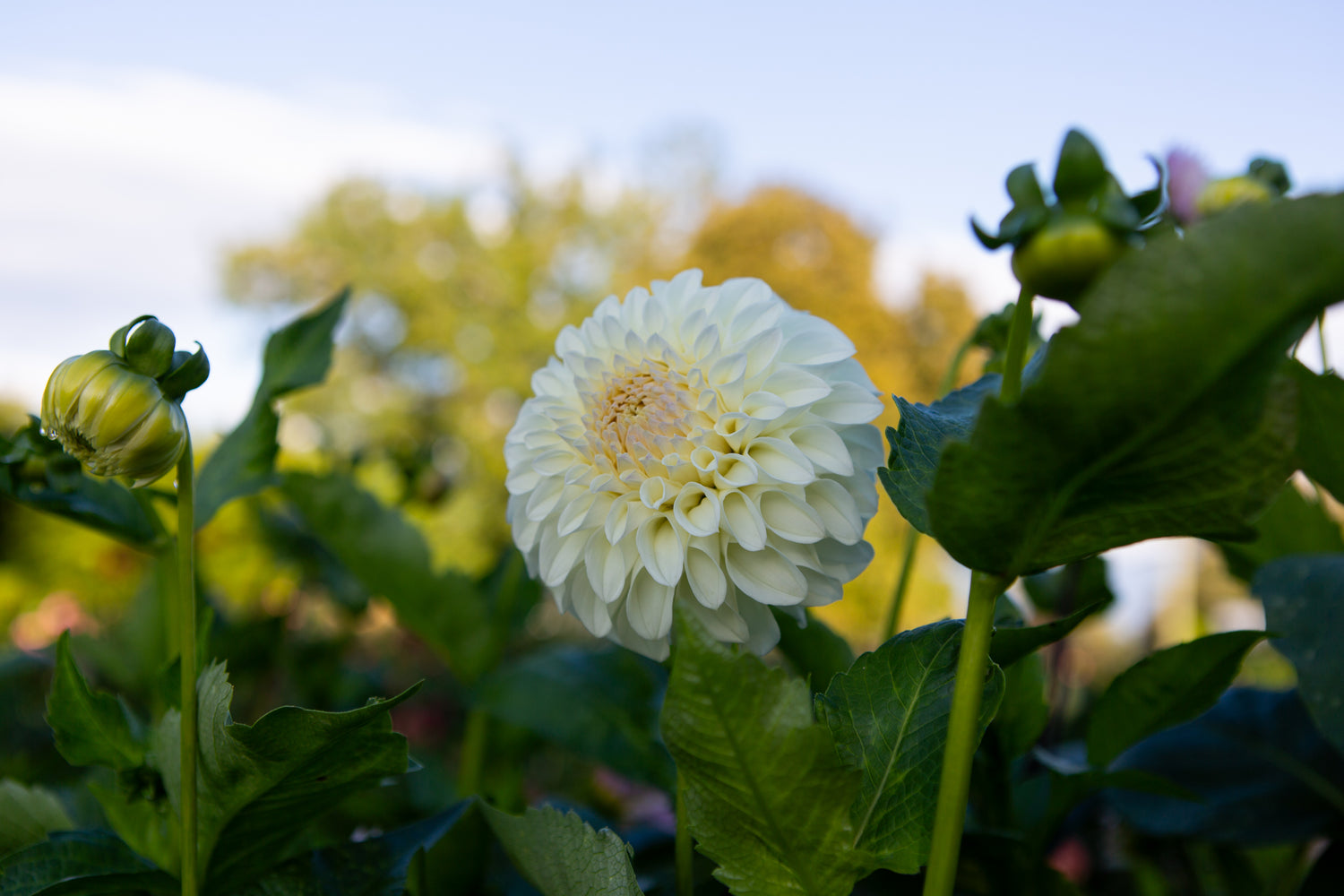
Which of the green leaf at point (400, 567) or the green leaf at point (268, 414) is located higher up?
the green leaf at point (268, 414)

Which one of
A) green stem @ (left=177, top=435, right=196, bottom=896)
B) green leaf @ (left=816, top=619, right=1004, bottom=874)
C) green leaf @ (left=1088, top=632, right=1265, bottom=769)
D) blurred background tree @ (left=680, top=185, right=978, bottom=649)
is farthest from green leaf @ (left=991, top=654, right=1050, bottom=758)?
blurred background tree @ (left=680, top=185, right=978, bottom=649)

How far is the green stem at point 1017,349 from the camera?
0.29m

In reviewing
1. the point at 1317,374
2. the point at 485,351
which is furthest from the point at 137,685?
the point at 485,351

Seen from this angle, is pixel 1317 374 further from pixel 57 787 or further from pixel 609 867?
pixel 57 787

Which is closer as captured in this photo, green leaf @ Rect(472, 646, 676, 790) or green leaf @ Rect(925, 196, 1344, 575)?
green leaf @ Rect(925, 196, 1344, 575)

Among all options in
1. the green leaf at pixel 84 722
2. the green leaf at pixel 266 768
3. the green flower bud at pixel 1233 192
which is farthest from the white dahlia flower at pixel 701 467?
the green flower bud at pixel 1233 192

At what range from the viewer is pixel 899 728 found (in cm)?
34

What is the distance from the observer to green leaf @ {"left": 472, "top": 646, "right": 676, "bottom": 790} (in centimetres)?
63

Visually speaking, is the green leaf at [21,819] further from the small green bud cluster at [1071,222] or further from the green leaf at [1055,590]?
the green leaf at [1055,590]

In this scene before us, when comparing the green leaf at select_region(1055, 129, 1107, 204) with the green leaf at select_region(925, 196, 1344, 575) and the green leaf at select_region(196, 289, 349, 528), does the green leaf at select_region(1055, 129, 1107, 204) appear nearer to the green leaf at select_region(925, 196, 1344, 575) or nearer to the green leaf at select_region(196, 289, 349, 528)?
the green leaf at select_region(925, 196, 1344, 575)

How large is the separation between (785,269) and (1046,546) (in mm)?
10568

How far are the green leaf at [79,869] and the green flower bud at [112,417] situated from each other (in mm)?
181

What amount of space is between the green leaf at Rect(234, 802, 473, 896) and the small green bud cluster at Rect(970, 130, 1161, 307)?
1.18ft

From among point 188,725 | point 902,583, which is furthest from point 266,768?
point 902,583
